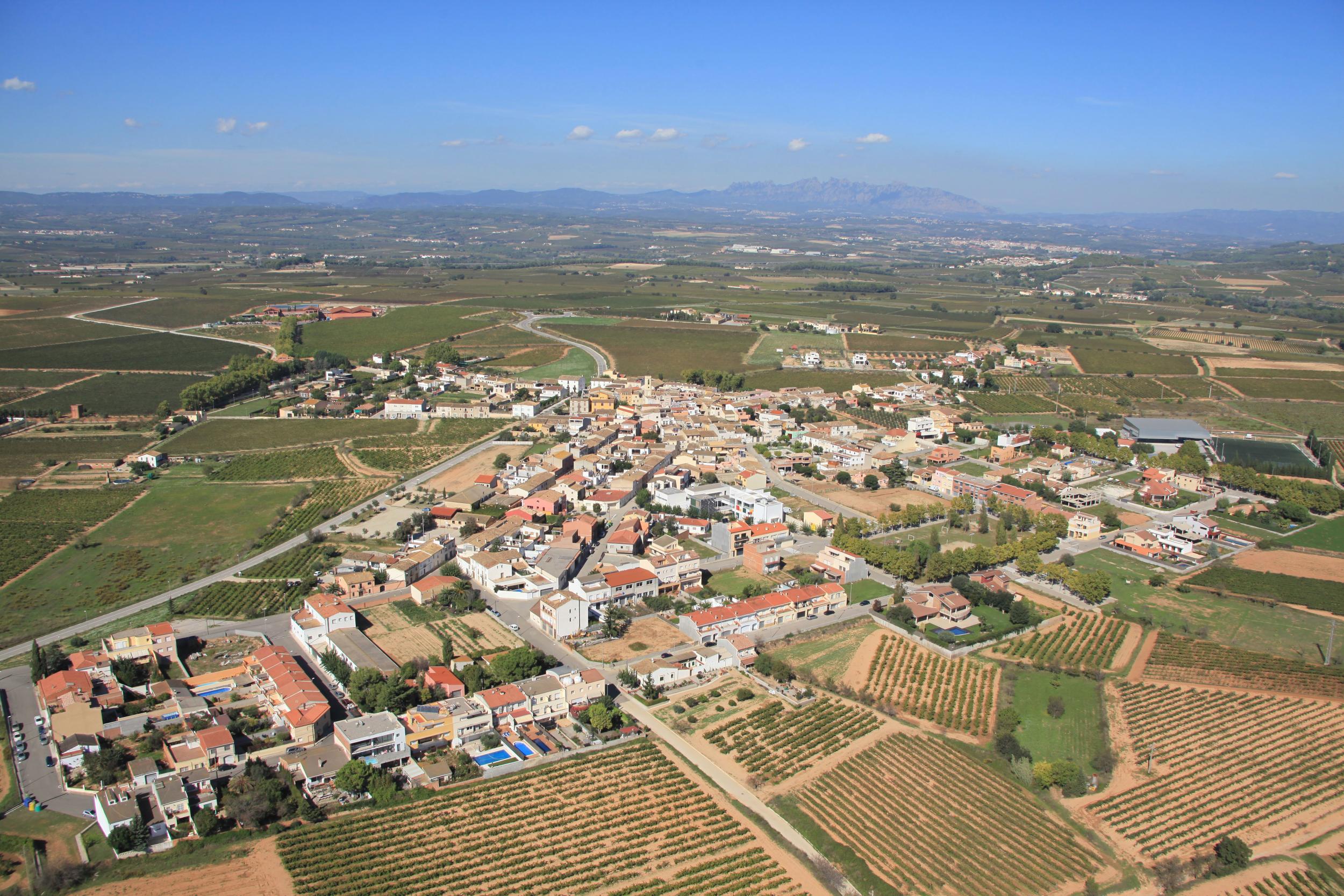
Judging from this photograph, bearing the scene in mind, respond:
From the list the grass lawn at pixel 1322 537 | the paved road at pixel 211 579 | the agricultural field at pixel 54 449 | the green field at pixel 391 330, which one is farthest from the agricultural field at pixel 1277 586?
the green field at pixel 391 330

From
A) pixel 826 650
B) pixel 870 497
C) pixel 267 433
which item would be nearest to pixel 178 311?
pixel 267 433

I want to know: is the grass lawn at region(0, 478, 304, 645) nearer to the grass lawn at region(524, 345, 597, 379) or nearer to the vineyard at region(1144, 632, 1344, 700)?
the grass lawn at region(524, 345, 597, 379)

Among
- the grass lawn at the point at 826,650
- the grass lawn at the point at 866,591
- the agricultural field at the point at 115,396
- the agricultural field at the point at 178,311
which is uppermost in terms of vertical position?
the agricultural field at the point at 178,311

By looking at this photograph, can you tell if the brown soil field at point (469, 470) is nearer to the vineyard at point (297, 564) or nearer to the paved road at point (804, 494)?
the vineyard at point (297, 564)

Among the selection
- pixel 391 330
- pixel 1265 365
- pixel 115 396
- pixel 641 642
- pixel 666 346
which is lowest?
pixel 641 642

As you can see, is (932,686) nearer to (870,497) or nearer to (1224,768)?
(1224,768)

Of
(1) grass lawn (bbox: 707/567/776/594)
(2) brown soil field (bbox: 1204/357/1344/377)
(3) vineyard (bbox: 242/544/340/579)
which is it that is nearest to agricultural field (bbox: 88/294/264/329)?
(3) vineyard (bbox: 242/544/340/579)
